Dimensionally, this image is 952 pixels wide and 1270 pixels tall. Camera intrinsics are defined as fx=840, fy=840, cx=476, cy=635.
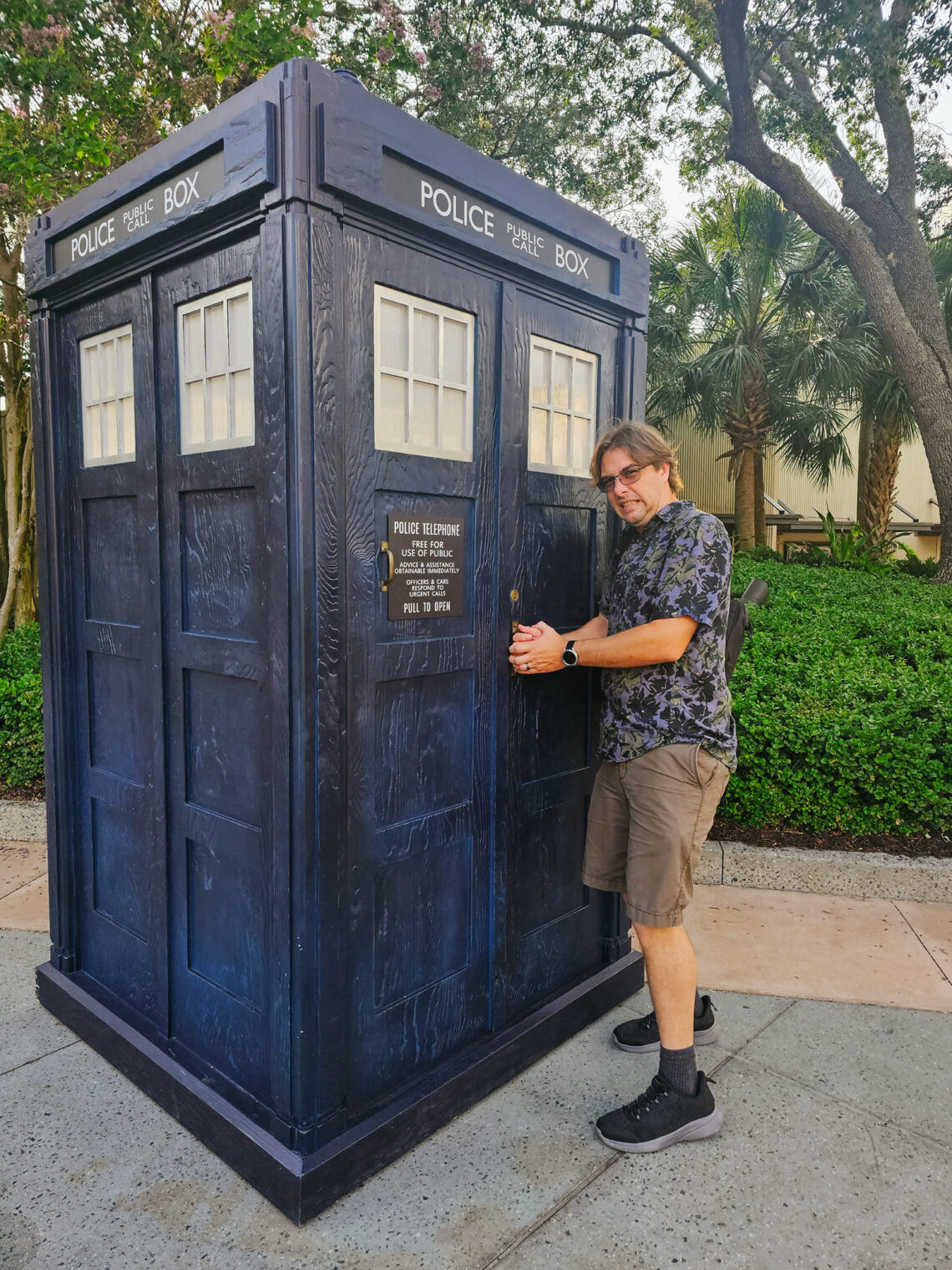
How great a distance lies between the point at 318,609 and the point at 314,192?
1.02 meters

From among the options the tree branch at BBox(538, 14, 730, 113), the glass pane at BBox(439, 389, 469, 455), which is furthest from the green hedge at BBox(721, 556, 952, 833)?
the tree branch at BBox(538, 14, 730, 113)

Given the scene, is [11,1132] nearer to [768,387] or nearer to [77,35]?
[77,35]

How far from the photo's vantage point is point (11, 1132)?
251 cm

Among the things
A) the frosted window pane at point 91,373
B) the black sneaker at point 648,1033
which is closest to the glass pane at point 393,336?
the frosted window pane at point 91,373

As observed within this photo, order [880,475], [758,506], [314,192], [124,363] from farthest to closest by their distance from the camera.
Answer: [758,506] < [880,475] < [124,363] < [314,192]

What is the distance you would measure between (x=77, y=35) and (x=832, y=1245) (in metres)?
6.97

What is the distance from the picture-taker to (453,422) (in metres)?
2.54

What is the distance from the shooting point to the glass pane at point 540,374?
110 inches

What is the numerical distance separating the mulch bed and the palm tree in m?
11.9

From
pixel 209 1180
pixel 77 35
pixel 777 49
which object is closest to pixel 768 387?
pixel 777 49

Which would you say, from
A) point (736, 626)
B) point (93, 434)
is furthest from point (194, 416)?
point (736, 626)

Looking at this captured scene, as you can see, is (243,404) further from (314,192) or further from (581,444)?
(581,444)

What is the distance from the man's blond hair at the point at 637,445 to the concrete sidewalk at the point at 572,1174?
1988mm

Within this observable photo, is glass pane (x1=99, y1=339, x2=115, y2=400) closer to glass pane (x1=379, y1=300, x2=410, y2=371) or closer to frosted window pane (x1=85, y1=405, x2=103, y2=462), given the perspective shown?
frosted window pane (x1=85, y1=405, x2=103, y2=462)
